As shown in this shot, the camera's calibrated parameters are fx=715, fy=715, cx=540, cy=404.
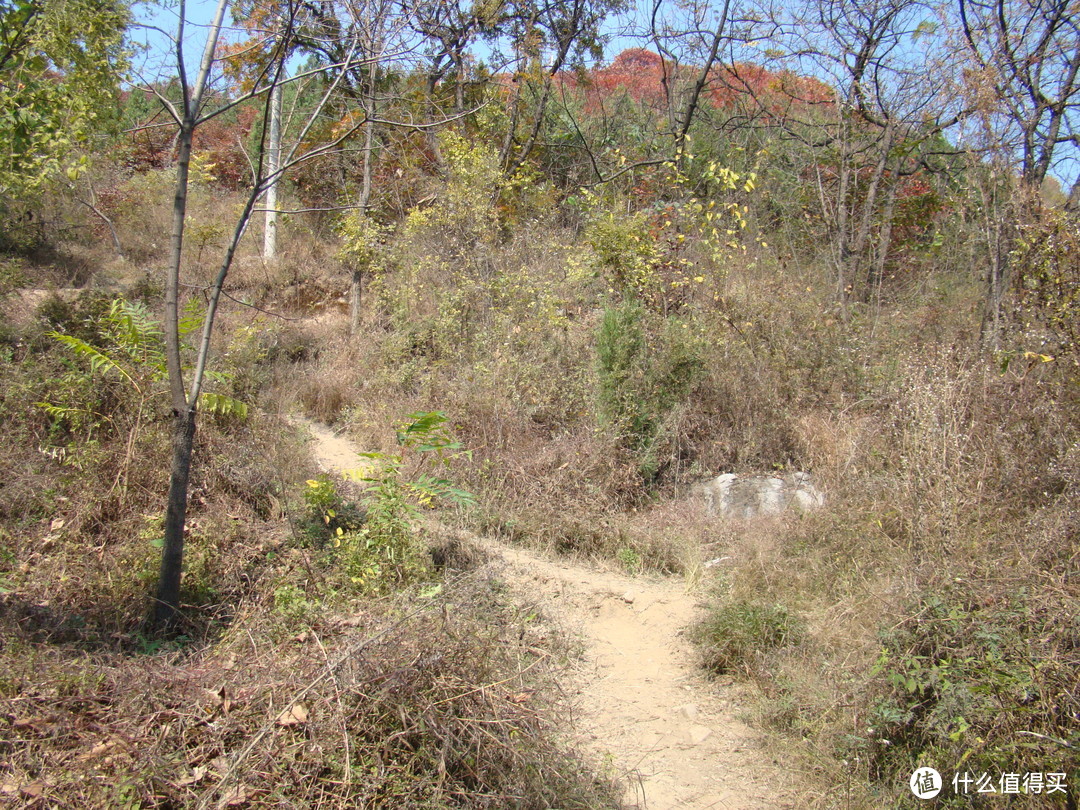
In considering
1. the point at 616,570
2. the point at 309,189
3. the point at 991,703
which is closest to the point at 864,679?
the point at 991,703

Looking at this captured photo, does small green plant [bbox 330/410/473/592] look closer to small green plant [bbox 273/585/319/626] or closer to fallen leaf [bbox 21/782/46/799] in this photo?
small green plant [bbox 273/585/319/626]

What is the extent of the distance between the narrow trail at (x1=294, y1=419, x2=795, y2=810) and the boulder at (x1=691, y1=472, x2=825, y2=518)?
1.59 meters

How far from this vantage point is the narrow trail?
3844 millimetres

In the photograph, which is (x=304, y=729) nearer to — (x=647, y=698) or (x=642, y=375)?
(x=647, y=698)

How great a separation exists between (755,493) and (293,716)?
19.2 ft

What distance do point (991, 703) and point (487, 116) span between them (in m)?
13.2

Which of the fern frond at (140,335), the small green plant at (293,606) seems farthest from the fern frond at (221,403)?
the small green plant at (293,606)

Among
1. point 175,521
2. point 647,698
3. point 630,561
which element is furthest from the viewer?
point 630,561

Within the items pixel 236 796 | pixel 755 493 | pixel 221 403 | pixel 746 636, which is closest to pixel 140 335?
pixel 221 403

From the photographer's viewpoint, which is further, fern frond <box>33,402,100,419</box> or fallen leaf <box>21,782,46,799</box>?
fern frond <box>33,402,100,419</box>

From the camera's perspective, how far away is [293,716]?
2.86m

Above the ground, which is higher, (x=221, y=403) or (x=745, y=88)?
(x=745, y=88)
